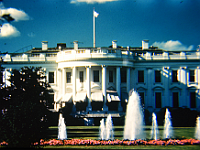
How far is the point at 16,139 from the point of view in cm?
1386

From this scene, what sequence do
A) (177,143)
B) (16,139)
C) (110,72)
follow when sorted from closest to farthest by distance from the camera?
(16,139)
(177,143)
(110,72)

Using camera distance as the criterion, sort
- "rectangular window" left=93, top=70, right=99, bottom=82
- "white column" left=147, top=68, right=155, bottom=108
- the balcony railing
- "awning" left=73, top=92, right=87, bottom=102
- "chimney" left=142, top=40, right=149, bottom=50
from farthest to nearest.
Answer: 1. "chimney" left=142, top=40, right=149, bottom=50
2. "white column" left=147, top=68, right=155, bottom=108
3. "rectangular window" left=93, top=70, right=99, bottom=82
4. the balcony railing
5. "awning" left=73, top=92, right=87, bottom=102

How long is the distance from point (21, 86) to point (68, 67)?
19.4m

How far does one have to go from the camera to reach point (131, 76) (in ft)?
A: 131

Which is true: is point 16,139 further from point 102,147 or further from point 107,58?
point 107,58

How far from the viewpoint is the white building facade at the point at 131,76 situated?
3706 cm

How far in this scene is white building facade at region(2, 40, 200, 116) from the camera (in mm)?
37062

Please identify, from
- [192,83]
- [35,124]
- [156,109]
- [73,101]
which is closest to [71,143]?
[35,124]

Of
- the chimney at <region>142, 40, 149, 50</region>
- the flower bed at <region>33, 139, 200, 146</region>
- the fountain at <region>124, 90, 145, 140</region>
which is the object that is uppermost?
the chimney at <region>142, 40, 149, 50</region>

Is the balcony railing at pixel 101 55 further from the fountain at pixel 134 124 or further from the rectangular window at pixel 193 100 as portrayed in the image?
the fountain at pixel 134 124

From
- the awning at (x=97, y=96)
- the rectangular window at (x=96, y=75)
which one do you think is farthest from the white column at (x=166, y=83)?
the awning at (x=97, y=96)

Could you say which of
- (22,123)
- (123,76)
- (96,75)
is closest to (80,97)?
(96,75)

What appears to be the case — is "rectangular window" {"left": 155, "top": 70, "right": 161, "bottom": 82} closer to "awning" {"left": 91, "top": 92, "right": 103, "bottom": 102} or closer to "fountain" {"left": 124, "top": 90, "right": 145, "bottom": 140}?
"awning" {"left": 91, "top": 92, "right": 103, "bottom": 102}

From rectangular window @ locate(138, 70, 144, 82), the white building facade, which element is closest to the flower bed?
the white building facade
